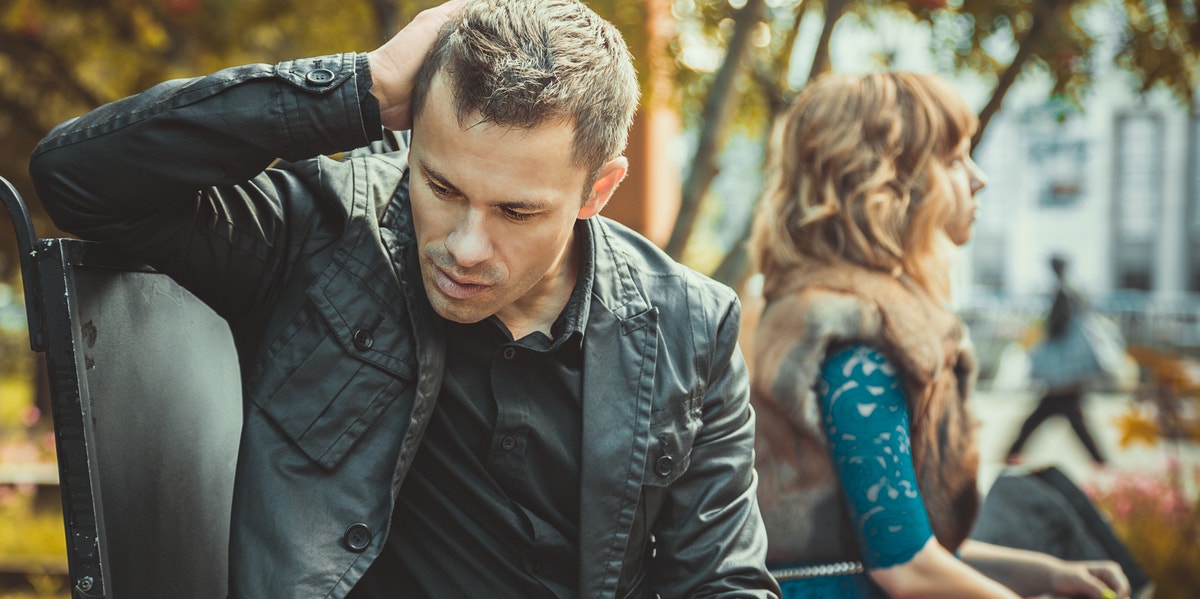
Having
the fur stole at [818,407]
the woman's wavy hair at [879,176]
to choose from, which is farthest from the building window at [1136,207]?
the fur stole at [818,407]

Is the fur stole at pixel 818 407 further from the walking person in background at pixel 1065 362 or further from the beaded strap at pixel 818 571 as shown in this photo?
the walking person in background at pixel 1065 362

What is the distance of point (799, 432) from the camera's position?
104 inches

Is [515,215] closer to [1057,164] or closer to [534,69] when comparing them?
[534,69]

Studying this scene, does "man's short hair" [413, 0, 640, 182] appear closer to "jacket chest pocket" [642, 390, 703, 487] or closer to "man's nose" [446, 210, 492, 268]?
"man's nose" [446, 210, 492, 268]

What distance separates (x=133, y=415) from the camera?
183 cm

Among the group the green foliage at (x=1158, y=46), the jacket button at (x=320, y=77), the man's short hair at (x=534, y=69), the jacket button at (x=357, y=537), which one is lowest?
the jacket button at (x=357, y=537)

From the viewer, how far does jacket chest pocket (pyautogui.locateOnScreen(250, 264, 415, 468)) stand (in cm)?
178

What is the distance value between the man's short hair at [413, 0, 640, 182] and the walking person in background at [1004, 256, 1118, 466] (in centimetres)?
833

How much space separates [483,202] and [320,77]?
0.35 metres

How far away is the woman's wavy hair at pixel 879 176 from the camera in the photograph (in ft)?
9.04

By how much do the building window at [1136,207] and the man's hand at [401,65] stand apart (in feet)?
110

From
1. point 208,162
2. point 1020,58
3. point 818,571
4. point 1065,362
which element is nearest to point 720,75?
point 1020,58

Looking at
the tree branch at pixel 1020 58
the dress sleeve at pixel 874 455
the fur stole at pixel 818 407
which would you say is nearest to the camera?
the dress sleeve at pixel 874 455

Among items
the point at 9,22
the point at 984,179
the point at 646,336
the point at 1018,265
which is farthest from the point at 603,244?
the point at 1018,265
